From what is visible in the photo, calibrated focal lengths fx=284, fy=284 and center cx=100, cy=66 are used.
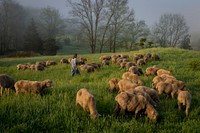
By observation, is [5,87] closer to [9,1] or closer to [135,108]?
[135,108]

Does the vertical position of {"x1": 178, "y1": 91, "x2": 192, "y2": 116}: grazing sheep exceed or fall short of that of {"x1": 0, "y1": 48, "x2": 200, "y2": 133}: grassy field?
it exceeds it

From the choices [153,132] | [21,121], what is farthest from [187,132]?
[21,121]

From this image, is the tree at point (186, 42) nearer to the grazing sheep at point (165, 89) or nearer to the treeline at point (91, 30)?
the treeline at point (91, 30)

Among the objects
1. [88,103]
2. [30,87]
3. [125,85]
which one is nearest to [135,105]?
[88,103]

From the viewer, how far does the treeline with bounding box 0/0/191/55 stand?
63250 millimetres

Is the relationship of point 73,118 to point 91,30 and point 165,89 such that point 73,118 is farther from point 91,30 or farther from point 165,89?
point 91,30

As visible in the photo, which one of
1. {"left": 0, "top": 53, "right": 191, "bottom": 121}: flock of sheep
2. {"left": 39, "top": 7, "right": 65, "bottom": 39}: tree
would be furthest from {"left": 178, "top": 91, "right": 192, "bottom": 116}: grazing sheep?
{"left": 39, "top": 7, "right": 65, "bottom": 39}: tree

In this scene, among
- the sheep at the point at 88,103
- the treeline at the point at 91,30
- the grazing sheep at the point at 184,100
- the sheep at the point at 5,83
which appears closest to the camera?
the sheep at the point at 88,103

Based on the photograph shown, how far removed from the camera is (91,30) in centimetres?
6222

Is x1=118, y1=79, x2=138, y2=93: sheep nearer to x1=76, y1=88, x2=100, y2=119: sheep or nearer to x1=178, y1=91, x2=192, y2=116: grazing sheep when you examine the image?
x1=178, y1=91, x2=192, y2=116: grazing sheep

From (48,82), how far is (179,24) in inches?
3186

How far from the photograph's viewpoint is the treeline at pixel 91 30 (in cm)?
6325

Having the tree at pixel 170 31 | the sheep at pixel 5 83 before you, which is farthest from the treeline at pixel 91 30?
the sheep at pixel 5 83

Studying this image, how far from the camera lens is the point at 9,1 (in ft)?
247
